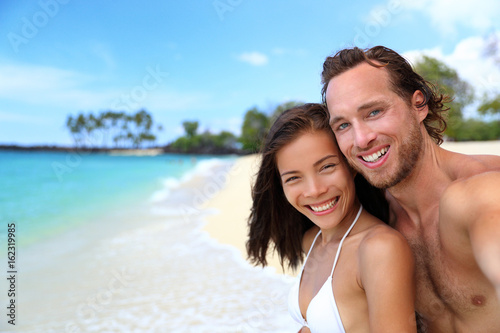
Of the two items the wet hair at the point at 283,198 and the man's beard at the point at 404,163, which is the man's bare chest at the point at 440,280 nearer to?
the man's beard at the point at 404,163

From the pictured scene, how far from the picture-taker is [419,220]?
262 centimetres

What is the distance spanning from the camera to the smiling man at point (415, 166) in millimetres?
2277

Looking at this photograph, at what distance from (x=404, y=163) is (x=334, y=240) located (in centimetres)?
77

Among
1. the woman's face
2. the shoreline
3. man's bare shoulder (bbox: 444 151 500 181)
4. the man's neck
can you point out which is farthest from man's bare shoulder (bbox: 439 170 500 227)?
the shoreline

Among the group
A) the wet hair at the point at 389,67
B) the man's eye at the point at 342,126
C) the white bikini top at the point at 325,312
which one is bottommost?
the white bikini top at the point at 325,312

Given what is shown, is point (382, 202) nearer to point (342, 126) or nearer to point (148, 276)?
point (342, 126)

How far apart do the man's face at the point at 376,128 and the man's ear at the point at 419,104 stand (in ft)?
0.26

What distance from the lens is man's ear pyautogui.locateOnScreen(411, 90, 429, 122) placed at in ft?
8.97

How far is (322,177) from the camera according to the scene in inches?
108

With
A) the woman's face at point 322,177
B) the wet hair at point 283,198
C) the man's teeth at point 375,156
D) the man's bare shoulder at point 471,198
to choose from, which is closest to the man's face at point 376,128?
the man's teeth at point 375,156

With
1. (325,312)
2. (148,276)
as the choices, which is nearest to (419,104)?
(325,312)

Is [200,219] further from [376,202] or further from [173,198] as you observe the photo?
[376,202]

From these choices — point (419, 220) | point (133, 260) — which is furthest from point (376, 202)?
point (133, 260)

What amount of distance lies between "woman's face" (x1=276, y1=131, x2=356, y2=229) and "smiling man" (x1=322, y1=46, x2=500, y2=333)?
5.3 inches
